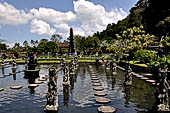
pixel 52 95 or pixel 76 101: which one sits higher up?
pixel 52 95

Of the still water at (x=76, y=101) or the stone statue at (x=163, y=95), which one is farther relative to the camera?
the still water at (x=76, y=101)

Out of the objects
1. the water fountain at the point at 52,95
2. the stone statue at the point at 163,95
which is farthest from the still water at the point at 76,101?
the stone statue at the point at 163,95

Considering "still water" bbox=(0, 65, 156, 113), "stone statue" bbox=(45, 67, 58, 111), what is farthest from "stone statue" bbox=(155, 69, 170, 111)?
"stone statue" bbox=(45, 67, 58, 111)

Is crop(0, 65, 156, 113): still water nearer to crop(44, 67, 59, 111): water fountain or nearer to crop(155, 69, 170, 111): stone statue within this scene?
crop(44, 67, 59, 111): water fountain

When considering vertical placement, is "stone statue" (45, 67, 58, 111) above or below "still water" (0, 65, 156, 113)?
above

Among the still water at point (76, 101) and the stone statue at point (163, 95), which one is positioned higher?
the stone statue at point (163, 95)

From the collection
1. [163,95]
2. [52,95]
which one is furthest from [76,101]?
[163,95]

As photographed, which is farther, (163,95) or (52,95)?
(52,95)

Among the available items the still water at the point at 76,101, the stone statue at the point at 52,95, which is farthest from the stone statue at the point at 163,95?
the stone statue at the point at 52,95

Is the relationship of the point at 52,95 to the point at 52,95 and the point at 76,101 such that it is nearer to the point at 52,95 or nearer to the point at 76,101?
the point at 52,95

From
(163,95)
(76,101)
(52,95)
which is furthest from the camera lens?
(76,101)

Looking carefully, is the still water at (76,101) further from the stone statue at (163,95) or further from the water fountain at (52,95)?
the stone statue at (163,95)

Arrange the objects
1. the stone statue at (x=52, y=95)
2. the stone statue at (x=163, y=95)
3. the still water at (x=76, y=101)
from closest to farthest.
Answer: the stone statue at (x=163, y=95), the stone statue at (x=52, y=95), the still water at (x=76, y=101)

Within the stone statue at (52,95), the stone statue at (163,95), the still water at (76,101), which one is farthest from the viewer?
the still water at (76,101)
